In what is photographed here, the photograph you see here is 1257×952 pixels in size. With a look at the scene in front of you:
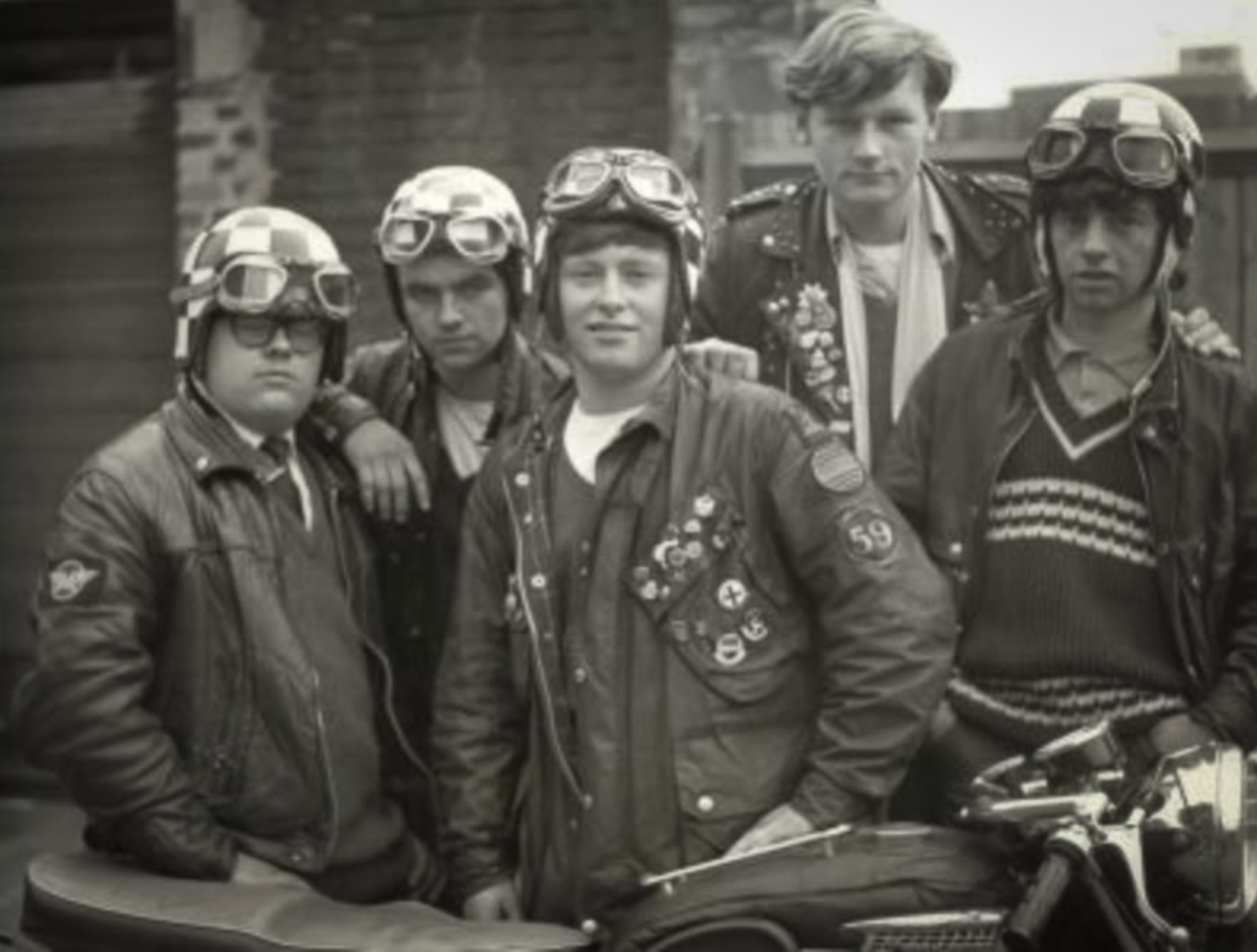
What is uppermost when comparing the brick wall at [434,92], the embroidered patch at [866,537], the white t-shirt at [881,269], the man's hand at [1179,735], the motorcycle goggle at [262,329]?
the brick wall at [434,92]

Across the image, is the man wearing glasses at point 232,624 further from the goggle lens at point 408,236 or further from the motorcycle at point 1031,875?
the motorcycle at point 1031,875

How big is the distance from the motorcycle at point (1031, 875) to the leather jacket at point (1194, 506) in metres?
0.27

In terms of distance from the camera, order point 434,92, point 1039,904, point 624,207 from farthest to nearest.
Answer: point 434,92
point 624,207
point 1039,904

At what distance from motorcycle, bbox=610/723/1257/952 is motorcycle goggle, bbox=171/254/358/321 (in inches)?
48.3

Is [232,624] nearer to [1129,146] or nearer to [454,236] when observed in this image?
[454,236]

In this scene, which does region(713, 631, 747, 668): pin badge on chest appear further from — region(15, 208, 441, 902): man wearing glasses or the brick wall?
the brick wall

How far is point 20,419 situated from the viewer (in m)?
5.75

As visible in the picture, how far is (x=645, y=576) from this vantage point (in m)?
3.10

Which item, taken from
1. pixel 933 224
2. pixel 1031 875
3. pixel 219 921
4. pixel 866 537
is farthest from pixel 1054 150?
pixel 219 921

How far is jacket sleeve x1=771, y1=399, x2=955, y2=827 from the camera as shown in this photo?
297 cm

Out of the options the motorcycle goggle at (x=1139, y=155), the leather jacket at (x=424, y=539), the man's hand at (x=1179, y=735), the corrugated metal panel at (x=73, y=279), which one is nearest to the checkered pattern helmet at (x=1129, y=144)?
the motorcycle goggle at (x=1139, y=155)

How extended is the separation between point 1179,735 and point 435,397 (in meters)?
1.57

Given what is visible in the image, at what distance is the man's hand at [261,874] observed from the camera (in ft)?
10.4

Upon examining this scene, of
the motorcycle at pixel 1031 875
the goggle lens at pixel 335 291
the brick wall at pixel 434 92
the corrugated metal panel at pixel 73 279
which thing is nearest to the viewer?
the motorcycle at pixel 1031 875
